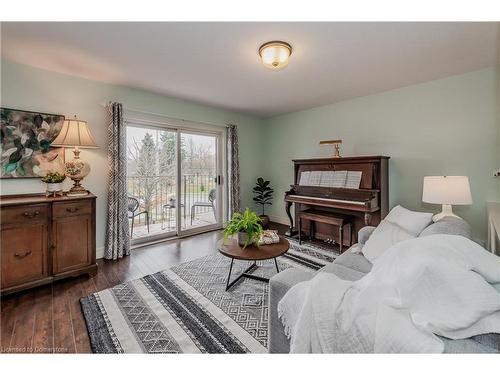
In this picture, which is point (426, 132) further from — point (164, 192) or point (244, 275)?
point (164, 192)

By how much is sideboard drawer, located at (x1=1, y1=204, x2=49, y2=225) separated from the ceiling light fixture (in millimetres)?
2629

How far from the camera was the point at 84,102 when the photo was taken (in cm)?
296

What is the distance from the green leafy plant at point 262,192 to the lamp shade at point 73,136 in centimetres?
309

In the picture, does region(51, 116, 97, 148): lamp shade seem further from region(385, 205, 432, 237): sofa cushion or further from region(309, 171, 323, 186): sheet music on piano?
region(385, 205, 432, 237): sofa cushion

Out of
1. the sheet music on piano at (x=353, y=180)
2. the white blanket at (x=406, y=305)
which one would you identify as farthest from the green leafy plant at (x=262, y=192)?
the white blanket at (x=406, y=305)

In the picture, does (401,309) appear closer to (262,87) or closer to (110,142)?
(262,87)

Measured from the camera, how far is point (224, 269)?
8.94 feet

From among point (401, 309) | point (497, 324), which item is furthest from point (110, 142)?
point (497, 324)

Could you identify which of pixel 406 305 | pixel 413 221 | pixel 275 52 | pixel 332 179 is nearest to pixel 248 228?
pixel 406 305

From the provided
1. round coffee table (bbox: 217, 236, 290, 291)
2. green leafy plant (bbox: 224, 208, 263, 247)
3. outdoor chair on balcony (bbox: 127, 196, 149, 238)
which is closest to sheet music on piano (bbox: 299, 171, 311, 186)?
round coffee table (bbox: 217, 236, 290, 291)

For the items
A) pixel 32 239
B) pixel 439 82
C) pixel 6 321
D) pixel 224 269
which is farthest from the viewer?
pixel 439 82

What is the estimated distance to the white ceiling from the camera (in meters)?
1.91
